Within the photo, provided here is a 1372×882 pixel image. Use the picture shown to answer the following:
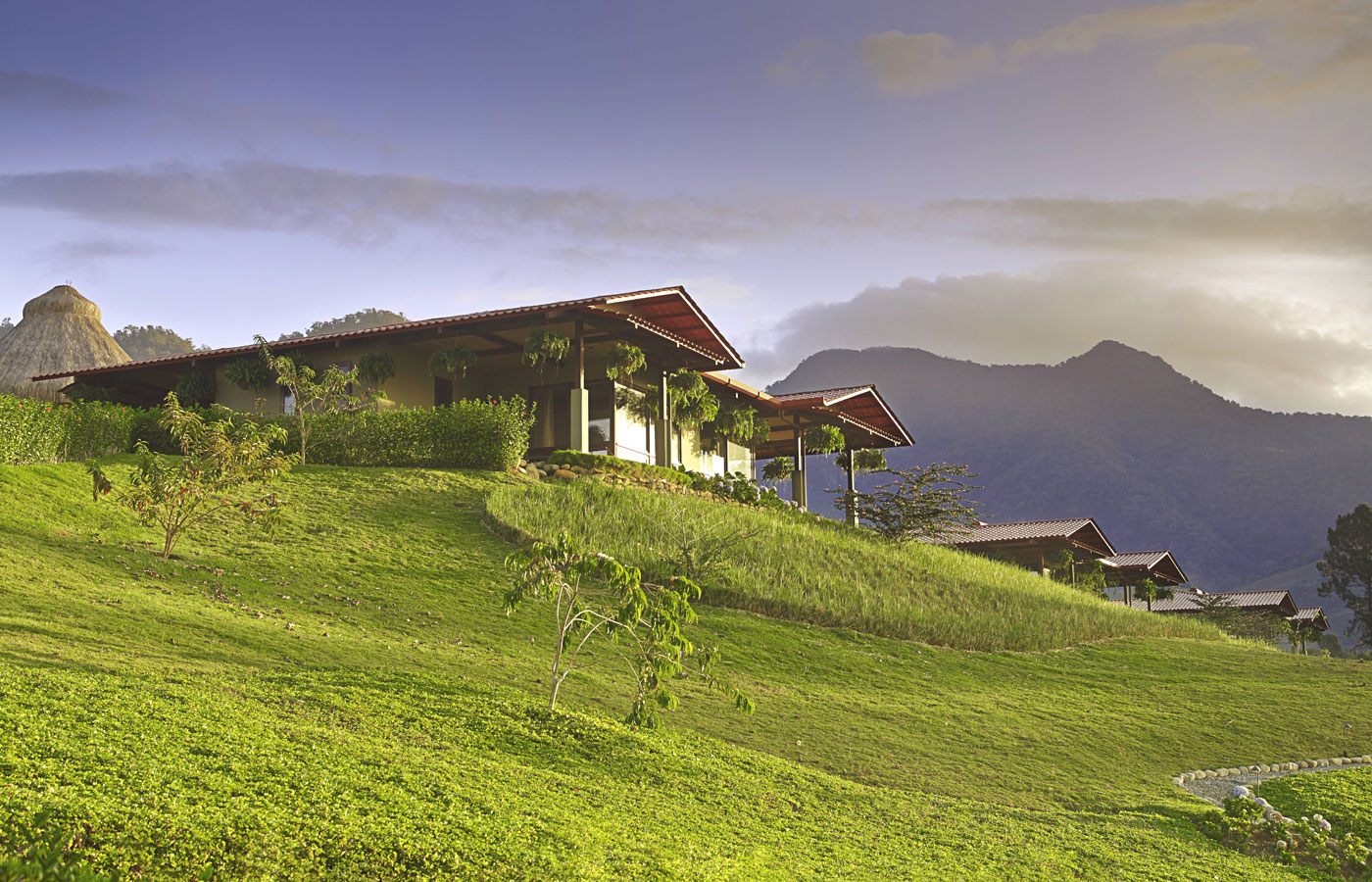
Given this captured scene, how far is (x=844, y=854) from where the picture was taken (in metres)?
6.94

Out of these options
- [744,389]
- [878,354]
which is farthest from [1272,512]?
[744,389]

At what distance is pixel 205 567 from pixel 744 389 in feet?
62.4

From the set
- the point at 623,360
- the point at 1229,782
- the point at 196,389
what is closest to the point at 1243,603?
the point at 623,360

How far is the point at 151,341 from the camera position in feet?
281

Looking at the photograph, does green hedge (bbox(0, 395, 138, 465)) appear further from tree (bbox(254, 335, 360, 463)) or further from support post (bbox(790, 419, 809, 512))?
support post (bbox(790, 419, 809, 512))

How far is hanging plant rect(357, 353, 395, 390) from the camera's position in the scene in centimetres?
2420

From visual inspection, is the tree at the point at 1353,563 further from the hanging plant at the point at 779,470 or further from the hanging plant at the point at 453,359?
the hanging plant at the point at 453,359

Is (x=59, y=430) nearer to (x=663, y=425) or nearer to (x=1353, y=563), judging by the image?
A: (x=663, y=425)

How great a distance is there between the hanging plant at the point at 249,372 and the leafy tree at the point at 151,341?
63.3 meters

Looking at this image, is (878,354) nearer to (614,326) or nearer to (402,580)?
(614,326)

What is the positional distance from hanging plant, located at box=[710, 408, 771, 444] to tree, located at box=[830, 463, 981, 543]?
4307 mm

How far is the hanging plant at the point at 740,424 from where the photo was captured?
2848 centimetres

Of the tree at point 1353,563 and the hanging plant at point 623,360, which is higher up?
the hanging plant at point 623,360

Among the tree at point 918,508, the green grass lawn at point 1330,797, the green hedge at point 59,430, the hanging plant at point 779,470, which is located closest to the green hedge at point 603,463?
the tree at point 918,508
